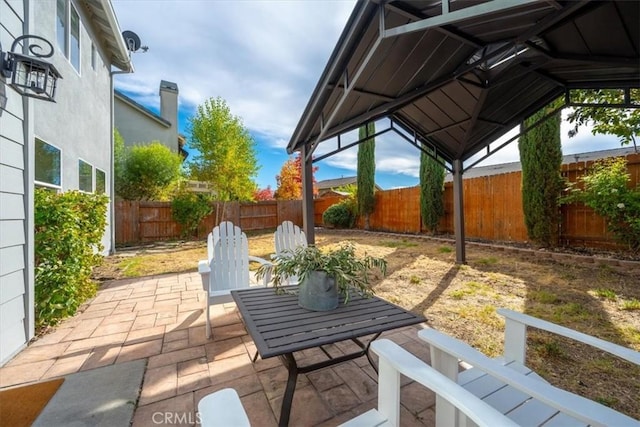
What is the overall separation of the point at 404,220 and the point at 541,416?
9.21m

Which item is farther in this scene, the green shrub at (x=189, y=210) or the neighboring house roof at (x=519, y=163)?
the neighboring house roof at (x=519, y=163)

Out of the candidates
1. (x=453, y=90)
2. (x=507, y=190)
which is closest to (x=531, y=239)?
(x=507, y=190)

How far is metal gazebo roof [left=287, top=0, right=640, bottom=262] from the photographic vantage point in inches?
83.8

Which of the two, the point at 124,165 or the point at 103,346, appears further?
the point at 124,165

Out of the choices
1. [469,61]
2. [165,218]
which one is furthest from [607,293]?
[165,218]

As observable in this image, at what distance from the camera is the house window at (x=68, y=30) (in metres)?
4.09

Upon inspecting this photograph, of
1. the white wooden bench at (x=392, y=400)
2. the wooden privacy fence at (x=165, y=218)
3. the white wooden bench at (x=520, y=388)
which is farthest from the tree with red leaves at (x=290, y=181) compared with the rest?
the white wooden bench at (x=392, y=400)

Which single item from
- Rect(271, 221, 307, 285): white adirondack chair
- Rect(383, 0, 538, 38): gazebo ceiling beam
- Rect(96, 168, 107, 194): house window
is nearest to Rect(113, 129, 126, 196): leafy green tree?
Rect(96, 168, 107, 194): house window

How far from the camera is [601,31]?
235 centimetres

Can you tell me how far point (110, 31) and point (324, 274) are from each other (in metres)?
7.29

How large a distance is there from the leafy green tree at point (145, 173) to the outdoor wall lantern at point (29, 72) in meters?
8.18

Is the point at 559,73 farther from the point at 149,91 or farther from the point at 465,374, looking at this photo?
the point at 149,91

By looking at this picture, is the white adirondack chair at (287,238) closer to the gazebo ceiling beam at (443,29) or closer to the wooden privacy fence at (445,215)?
the gazebo ceiling beam at (443,29)

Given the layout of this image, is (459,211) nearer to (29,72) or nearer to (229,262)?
(229,262)
